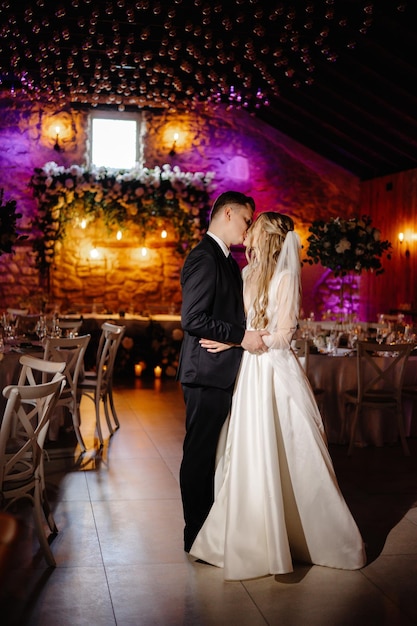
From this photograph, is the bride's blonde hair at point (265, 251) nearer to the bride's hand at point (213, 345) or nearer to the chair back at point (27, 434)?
the bride's hand at point (213, 345)

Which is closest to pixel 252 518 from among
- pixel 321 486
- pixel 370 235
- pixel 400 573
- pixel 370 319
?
pixel 321 486

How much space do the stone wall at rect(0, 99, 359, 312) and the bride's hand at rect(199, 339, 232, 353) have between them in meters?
7.94

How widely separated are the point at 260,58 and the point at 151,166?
127 inches

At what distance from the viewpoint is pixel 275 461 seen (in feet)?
11.0

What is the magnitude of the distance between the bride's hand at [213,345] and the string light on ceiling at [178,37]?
13.6 feet

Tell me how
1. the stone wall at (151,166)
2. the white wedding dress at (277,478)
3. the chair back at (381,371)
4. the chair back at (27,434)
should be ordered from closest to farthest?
the chair back at (27,434) → the white wedding dress at (277,478) → the chair back at (381,371) → the stone wall at (151,166)

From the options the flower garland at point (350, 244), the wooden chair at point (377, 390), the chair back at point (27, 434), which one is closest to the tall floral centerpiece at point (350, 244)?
the flower garland at point (350, 244)

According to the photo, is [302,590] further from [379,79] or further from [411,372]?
[379,79]

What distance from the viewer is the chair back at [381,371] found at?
5.79 metres

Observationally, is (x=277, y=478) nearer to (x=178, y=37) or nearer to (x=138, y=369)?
(x=138, y=369)

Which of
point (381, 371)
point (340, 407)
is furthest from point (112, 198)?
point (381, 371)

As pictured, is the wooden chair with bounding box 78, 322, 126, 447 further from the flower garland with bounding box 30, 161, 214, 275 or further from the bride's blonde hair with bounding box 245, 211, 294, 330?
the flower garland with bounding box 30, 161, 214, 275

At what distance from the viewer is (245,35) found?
31.4 ft

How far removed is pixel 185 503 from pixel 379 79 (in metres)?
7.67
